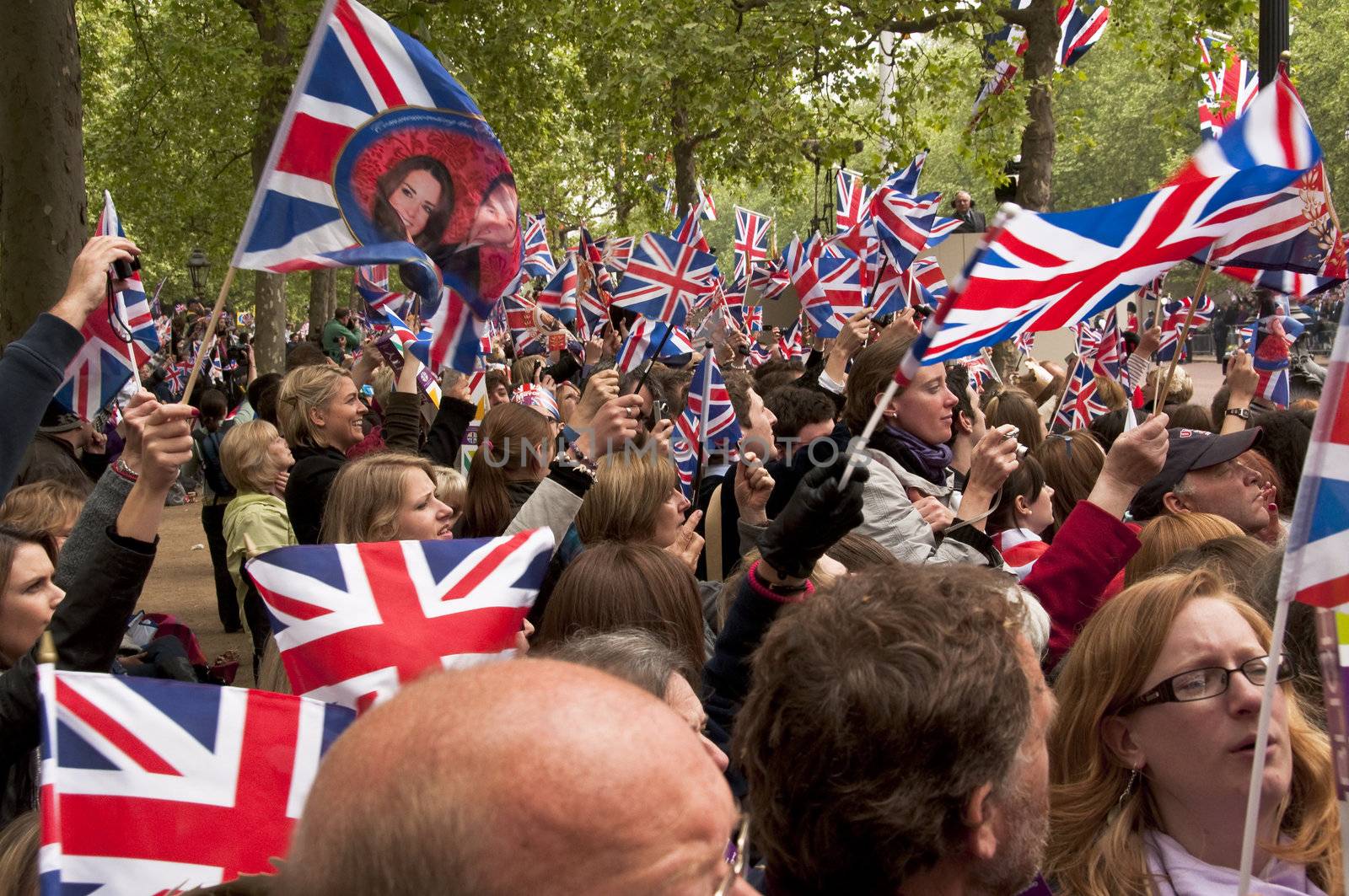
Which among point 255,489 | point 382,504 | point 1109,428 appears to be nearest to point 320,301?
point 255,489

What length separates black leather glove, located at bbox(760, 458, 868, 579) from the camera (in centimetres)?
235

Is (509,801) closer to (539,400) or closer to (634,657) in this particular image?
(634,657)

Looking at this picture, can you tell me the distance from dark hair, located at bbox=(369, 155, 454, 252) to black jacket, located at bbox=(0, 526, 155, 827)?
1507 millimetres

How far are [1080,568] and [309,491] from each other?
10.8 feet

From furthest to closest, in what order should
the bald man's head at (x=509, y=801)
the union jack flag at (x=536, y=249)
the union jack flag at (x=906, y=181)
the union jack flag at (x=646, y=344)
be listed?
the union jack flag at (x=536, y=249), the union jack flag at (x=906, y=181), the union jack flag at (x=646, y=344), the bald man's head at (x=509, y=801)

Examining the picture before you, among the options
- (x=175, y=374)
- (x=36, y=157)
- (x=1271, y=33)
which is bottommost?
(x=175, y=374)

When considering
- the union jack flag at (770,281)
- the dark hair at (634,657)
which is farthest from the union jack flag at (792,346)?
the dark hair at (634,657)

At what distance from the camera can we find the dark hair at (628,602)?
3.35 meters

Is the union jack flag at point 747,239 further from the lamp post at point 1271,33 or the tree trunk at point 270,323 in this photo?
the lamp post at point 1271,33

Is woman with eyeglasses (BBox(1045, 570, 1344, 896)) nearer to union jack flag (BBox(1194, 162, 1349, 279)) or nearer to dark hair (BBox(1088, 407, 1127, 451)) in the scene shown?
union jack flag (BBox(1194, 162, 1349, 279))

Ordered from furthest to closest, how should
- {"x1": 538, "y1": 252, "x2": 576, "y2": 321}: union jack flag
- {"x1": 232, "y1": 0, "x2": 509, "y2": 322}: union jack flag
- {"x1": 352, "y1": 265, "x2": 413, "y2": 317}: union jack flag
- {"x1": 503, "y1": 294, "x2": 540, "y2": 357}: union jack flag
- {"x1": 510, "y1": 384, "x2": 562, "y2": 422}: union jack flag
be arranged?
{"x1": 538, "y1": 252, "x2": 576, "y2": 321}: union jack flag, {"x1": 503, "y1": 294, "x2": 540, "y2": 357}: union jack flag, {"x1": 352, "y1": 265, "x2": 413, "y2": 317}: union jack flag, {"x1": 510, "y1": 384, "x2": 562, "y2": 422}: union jack flag, {"x1": 232, "y1": 0, "x2": 509, "y2": 322}: union jack flag

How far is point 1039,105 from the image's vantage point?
50.2ft

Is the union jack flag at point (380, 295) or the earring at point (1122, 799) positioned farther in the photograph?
the union jack flag at point (380, 295)

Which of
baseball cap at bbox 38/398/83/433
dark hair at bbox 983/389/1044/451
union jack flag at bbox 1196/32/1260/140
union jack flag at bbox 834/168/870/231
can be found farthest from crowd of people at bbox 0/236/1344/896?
union jack flag at bbox 834/168/870/231
